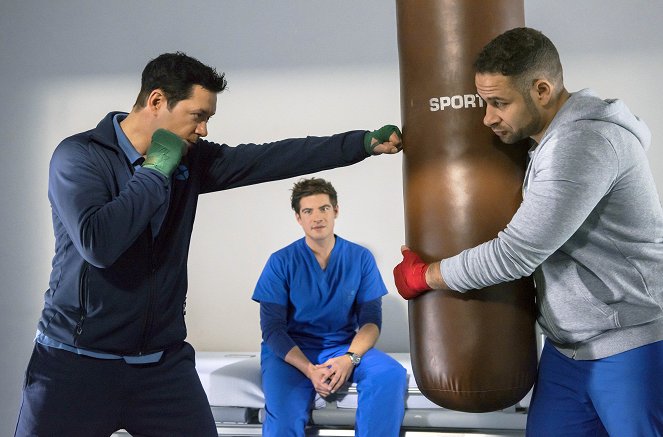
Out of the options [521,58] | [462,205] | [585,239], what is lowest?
[585,239]

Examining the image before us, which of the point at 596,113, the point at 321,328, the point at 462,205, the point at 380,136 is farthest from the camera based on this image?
the point at 321,328

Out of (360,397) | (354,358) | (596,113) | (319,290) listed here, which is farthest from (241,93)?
(596,113)

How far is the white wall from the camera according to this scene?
3732 mm

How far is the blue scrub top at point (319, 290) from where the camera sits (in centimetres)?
339

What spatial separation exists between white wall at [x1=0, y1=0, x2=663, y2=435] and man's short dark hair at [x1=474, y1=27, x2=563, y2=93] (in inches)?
79.1

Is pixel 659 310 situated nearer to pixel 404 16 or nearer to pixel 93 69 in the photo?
pixel 404 16

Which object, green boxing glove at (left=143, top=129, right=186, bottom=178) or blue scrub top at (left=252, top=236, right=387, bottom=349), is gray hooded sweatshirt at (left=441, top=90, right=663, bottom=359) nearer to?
green boxing glove at (left=143, top=129, right=186, bottom=178)

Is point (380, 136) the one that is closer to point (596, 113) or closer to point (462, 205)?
point (462, 205)

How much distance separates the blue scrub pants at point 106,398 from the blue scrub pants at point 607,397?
93 centimetres

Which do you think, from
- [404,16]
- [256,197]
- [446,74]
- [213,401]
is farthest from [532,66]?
[256,197]

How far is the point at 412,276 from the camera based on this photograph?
6.70 feet

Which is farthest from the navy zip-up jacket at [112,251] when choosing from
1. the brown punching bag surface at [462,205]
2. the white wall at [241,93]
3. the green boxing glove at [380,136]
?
the white wall at [241,93]

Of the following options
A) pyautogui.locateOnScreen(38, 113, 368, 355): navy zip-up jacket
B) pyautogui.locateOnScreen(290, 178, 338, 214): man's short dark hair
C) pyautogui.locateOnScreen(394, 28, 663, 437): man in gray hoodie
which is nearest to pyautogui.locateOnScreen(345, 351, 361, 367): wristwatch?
pyautogui.locateOnScreen(290, 178, 338, 214): man's short dark hair

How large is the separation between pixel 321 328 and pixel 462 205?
1533 millimetres
